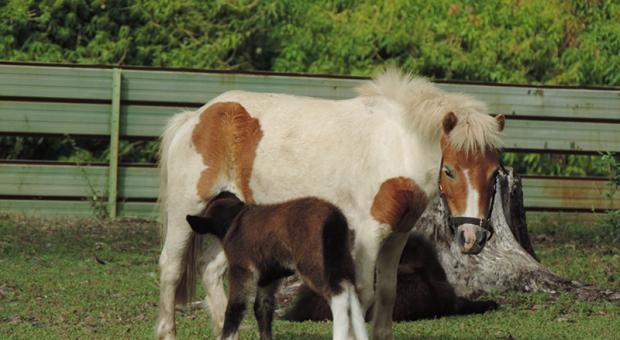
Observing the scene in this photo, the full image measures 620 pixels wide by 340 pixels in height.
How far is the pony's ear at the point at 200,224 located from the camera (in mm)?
7758

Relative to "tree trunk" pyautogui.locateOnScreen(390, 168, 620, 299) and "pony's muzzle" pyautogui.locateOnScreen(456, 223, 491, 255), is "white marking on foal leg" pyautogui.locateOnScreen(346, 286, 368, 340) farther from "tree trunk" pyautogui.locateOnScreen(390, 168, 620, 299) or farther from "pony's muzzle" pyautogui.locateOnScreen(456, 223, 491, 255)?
"tree trunk" pyautogui.locateOnScreen(390, 168, 620, 299)

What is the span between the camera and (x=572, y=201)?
613 inches

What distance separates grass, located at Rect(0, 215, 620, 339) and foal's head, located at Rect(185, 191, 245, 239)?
104 cm

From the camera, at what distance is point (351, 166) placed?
7566 millimetres

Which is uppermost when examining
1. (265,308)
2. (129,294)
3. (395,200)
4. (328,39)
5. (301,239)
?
(328,39)

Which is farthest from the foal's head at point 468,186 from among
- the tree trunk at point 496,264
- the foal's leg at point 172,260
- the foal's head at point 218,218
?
the tree trunk at point 496,264

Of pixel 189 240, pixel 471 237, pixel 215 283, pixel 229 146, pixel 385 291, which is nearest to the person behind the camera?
pixel 471 237

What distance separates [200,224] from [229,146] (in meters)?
0.68

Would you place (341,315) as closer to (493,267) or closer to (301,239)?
(301,239)

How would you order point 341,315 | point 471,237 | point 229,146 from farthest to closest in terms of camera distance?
1. point 229,146
2. point 471,237
3. point 341,315

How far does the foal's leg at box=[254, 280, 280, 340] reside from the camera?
772cm

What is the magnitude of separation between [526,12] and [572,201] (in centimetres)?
306

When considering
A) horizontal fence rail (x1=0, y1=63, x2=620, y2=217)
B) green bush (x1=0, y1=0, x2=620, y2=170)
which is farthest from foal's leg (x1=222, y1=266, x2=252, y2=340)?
green bush (x1=0, y1=0, x2=620, y2=170)

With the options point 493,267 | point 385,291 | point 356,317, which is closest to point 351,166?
point 385,291
